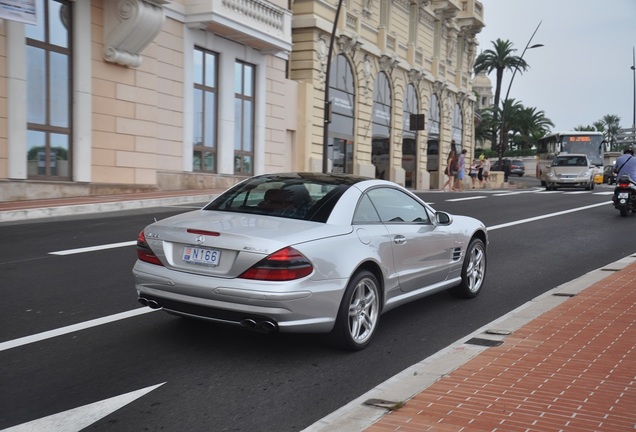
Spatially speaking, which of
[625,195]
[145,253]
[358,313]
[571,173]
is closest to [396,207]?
[358,313]

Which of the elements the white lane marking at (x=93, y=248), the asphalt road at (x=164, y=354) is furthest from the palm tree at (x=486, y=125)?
the asphalt road at (x=164, y=354)

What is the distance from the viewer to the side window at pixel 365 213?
5.59 m

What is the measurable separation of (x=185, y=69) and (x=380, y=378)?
725 inches

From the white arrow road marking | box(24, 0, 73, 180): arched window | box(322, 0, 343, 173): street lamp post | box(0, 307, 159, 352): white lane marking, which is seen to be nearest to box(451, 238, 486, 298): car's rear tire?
box(0, 307, 159, 352): white lane marking

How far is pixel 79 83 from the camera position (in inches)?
683

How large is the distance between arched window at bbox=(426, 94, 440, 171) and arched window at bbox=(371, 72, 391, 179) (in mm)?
6244

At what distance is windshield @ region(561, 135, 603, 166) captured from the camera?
45625mm

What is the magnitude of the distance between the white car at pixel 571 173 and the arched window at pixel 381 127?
8475mm

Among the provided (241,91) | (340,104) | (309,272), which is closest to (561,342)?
(309,272)

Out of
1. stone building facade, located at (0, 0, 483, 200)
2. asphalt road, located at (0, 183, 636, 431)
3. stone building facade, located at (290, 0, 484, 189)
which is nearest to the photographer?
asphalt road, located at (0, 183, 636, 431)

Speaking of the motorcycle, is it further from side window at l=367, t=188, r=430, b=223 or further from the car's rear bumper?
the car's rear bumper

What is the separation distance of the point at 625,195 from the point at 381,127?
20.0 meters

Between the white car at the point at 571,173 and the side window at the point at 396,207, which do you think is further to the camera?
the white car at the point at 571,173

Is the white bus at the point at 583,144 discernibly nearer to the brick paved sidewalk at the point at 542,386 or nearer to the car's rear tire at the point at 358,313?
the brick paved sidewalk at the point at 542,386
